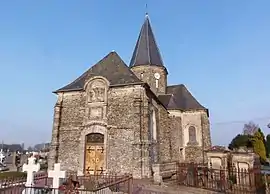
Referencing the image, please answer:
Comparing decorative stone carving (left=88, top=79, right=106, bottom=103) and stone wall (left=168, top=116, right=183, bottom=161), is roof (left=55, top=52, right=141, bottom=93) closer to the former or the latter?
decorative stone carving (left=88, top=79, right=106, bottom=103)

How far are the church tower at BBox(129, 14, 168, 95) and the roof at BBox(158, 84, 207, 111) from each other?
1.14 m

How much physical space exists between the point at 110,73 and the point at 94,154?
6.34 m

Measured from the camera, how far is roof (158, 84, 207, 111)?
26.6m

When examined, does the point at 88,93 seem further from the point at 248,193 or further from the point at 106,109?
the point at 248,193

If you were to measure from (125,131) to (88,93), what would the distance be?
167 inches

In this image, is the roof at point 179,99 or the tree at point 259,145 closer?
the roof at point 179,99

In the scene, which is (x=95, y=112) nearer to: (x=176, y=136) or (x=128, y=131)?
(x=128, y=131)

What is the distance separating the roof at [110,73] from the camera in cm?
1792

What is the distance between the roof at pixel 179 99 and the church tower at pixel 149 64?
1144 mm

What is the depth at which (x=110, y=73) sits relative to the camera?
19.0 m

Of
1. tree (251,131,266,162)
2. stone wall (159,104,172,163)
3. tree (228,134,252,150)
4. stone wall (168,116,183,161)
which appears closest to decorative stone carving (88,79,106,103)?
stone wall (159,104,172,163)

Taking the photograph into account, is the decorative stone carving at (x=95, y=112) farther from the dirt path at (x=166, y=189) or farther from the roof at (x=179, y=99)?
the roof at (x=179, y=99)

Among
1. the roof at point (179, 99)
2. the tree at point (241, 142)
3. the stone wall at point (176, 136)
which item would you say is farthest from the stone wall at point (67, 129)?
the tree at point (241, 142)

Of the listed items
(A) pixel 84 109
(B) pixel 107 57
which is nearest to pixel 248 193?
(A) pixel 84 109
